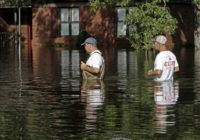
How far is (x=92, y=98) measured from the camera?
1497 cm

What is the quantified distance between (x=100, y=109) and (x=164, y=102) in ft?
5.14

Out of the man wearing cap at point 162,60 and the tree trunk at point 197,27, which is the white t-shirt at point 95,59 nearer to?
the man wearing cap at point 162,60

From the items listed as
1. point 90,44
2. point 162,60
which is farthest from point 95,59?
point 162,60

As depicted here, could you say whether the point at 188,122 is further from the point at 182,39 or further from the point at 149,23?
the point at 182,39

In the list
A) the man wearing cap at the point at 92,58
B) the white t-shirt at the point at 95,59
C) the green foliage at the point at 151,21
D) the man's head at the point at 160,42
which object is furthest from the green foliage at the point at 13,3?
the man's head at the point at 160,42

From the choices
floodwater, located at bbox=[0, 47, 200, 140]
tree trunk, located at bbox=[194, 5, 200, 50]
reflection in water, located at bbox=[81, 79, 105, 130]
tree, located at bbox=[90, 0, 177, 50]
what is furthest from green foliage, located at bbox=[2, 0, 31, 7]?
reflection in water, located at bbox=[81, 79, 105, 130]

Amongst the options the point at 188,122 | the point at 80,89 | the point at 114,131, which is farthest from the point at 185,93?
the point at 114,131

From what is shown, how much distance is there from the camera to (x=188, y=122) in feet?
37.5

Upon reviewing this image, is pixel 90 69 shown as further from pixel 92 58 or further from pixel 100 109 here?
pixel 100 109

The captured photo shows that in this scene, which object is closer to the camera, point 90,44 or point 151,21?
point 90,44

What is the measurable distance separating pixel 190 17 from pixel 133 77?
34.0 m

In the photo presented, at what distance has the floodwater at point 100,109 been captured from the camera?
10.5 m

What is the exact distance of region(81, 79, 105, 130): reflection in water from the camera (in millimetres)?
11769

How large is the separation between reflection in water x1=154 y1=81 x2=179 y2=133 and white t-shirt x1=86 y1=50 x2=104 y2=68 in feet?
4.78
